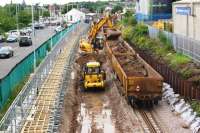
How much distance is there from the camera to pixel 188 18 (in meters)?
52.3

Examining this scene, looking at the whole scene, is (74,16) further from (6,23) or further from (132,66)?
(132,66)

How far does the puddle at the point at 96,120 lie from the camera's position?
27431mm

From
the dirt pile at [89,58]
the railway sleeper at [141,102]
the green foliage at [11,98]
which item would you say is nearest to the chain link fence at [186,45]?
the dirt pile at [89,58]

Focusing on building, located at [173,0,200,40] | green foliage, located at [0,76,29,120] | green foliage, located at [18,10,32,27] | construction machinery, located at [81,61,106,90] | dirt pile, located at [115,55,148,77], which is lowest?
green foliage, located at [0,76,29,120]

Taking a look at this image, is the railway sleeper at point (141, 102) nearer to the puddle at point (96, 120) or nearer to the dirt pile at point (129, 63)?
the puddle at point (96, 120)

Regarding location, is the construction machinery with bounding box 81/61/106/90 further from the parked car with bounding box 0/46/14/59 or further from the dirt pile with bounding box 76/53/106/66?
the parked car with bounding box 0/46/14/59

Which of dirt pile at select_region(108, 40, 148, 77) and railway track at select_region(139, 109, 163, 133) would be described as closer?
railway track at select_region(139, 109, 163, 133)

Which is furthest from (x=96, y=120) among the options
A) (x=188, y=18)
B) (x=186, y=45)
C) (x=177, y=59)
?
(x=188, y=18)

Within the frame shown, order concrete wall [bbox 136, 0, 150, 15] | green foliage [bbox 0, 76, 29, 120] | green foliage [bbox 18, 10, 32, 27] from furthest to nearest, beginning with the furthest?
green foliage [bbox 18, 10, 32, 27] < concrete wall [bbox 136, 0, 150, 15] < green foliage [bbox 0, 76, 29, 120]

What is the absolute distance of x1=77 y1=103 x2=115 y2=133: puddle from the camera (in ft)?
90.0

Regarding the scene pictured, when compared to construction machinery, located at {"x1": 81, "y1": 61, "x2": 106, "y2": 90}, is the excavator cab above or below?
above

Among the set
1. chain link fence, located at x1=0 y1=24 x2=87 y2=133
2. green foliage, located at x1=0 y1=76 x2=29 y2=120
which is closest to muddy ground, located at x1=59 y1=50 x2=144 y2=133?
chain link fence, located at x1=0 y1=24 x2=87 y2=133

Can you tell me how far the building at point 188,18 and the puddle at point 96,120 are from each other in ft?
64.4

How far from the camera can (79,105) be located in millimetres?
33562
